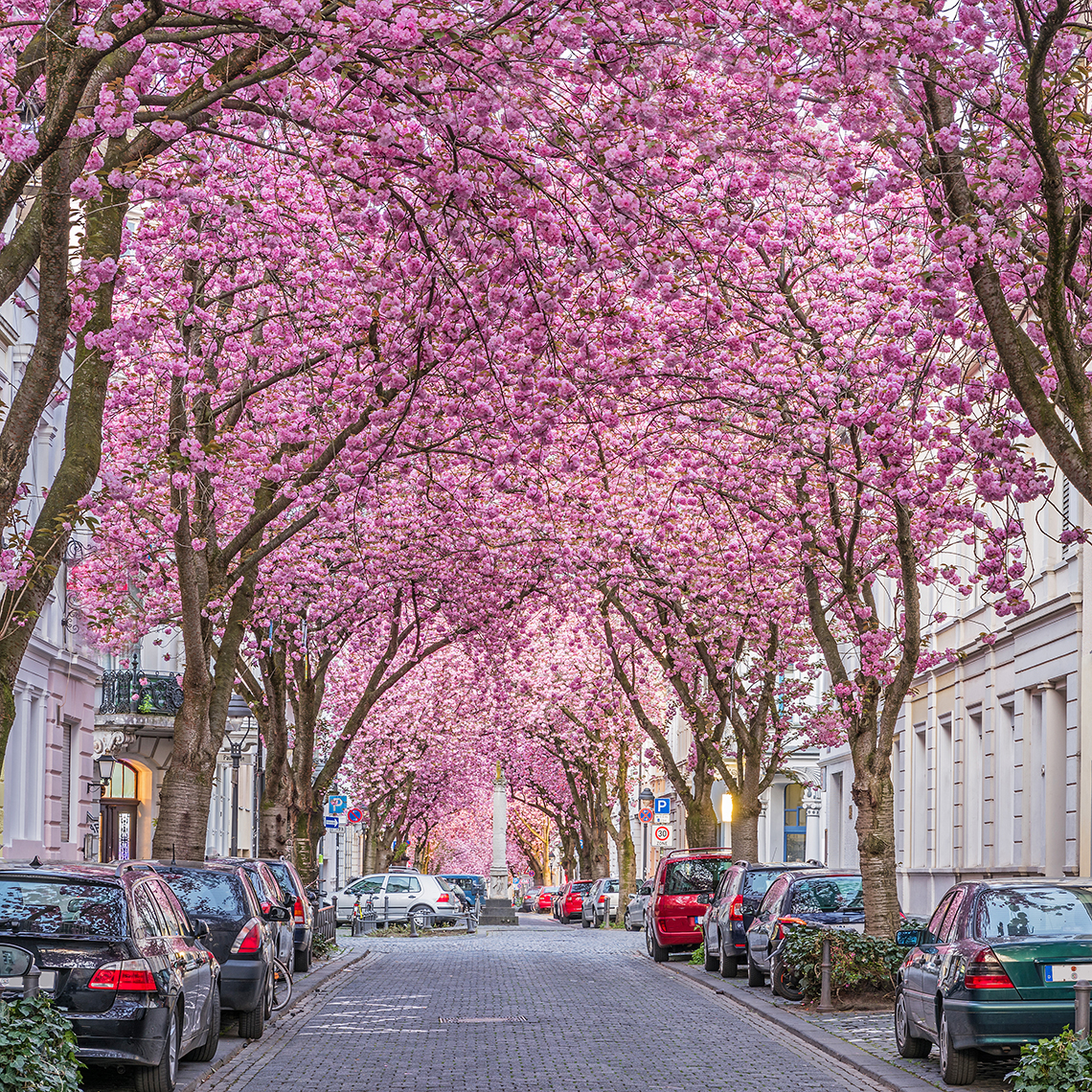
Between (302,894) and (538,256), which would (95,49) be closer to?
(538,256)

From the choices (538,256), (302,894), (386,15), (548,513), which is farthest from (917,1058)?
(548,513)

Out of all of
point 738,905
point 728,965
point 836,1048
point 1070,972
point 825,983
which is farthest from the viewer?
point 728,965

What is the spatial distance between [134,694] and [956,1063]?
26.2 m

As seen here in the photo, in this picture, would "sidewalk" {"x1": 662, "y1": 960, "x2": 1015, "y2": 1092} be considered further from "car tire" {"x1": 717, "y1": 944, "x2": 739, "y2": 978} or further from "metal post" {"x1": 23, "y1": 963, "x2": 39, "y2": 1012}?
"metal post" {"x1": 23, "y1": 963, "x2": 39, "y2": 1012}

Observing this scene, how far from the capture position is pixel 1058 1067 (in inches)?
392

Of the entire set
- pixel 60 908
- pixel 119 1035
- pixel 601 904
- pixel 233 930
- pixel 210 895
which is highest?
pixel 60 908

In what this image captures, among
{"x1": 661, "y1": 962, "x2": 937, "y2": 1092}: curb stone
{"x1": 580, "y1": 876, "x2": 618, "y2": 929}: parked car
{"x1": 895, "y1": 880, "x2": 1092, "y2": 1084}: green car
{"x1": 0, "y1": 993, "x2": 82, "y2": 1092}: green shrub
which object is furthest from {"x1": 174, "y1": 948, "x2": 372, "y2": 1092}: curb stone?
{"x1": 580, "y1": 876, "x2": 618, "y2": 929}: parked car

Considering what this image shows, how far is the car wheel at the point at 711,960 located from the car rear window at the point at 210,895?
11.5 metres

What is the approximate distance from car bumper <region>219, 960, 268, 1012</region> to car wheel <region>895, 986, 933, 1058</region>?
5577mm

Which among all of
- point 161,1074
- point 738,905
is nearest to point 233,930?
point 161,1074

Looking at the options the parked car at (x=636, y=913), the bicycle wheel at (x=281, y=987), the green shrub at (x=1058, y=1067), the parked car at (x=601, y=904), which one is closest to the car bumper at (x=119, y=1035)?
the green shrub at (x=1058, y=1067)

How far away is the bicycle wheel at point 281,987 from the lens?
777 inches

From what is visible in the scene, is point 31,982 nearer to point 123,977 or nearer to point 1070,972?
point 123,977

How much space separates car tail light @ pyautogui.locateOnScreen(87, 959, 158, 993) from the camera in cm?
1153
